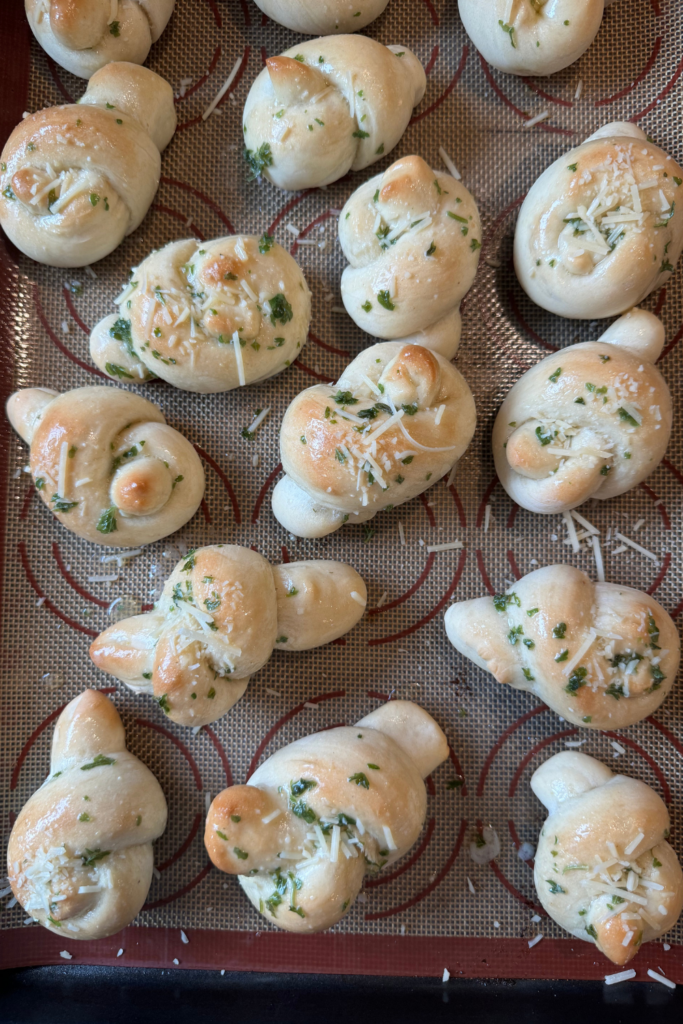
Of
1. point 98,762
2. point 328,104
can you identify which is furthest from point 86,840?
point 328,104

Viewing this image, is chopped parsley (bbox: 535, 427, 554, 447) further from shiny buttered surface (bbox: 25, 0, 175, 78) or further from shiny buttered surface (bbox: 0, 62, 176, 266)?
shiny buttered surface (bbox: 25, 0, 175, 78)

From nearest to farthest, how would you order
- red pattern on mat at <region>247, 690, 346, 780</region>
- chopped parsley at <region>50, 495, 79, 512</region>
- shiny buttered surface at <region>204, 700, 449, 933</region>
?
shiny buttered surface at <region>204, 700, 449, 933</region> → chopped parsley at <region>50, 495, 79, 512</region> → red pattern on mat at <region>247, 690, 346, 780</region>

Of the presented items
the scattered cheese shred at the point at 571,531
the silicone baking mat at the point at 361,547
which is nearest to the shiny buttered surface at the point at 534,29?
the silicone baking mat at the point at 361,547

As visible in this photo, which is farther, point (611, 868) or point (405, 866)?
point (405, 866)

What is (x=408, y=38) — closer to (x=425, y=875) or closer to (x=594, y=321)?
(x=594, y=321)

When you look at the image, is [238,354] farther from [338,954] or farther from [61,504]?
[338,954]

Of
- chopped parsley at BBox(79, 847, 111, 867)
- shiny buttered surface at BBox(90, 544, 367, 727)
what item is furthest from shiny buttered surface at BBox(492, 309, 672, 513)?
chopped parsley at BBox(79, 847, 111, 867)

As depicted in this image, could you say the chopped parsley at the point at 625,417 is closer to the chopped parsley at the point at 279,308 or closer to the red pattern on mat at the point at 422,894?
the chopped parsley at the point at 279,308
